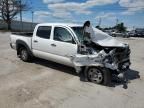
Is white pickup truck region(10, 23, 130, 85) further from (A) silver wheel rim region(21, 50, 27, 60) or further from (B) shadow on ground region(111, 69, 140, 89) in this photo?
(A) silver wheel rim region(21, 50, 27, 60)

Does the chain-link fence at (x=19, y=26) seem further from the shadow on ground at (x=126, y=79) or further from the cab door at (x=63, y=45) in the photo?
the shadow on ground at (x=126, y=79)

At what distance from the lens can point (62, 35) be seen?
8031 millimetres

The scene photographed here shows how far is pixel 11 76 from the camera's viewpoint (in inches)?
302

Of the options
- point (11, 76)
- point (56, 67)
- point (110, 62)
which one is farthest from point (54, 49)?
point (110, 62)

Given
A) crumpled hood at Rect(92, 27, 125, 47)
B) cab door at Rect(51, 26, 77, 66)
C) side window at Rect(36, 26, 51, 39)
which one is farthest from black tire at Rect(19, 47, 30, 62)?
crumpled hood at Rect(92, 27, 125, 47)

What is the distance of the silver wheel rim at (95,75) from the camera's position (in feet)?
22.9

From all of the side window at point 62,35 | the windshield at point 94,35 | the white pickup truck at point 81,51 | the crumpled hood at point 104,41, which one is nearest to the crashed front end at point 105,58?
the white pickup truck at point 81,51

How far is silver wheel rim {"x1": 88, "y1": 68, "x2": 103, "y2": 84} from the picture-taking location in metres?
6.97

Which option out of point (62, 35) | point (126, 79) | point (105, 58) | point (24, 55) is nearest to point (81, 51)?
point (105, 58)

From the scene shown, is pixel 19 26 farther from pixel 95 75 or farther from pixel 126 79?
pixel 95 75

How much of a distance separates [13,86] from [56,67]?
8.94 feet

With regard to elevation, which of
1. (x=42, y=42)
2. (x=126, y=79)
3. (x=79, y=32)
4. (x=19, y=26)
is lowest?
(x=19, y=26)

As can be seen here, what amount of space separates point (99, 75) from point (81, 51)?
984mm

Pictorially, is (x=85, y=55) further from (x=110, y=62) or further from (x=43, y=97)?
(x=43, y=97)
